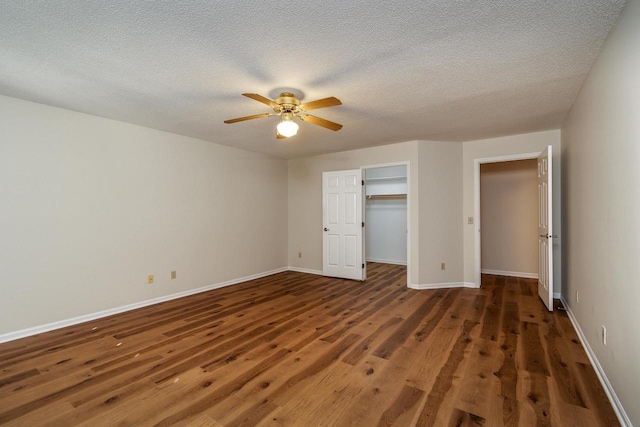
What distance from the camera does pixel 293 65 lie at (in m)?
2.25

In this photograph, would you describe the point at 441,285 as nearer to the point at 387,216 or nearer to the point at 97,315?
the point at 387,216

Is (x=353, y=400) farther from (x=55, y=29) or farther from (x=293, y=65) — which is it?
(x=55, y=29)

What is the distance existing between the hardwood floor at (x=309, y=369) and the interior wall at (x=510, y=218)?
1.81m

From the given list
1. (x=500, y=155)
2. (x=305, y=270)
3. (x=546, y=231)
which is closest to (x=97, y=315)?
(x=305, y=270)

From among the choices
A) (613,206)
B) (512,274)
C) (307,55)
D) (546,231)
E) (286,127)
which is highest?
(307,55)

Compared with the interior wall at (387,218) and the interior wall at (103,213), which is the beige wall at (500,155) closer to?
the interior wall at (387,218)

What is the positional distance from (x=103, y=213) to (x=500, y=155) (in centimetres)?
551

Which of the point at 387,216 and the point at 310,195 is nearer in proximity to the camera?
the point at 310,195

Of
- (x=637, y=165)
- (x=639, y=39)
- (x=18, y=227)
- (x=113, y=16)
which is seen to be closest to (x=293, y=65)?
(x=113, y=16)

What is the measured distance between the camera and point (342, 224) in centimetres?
545

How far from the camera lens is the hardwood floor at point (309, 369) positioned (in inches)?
69.2

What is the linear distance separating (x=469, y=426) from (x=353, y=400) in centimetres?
68

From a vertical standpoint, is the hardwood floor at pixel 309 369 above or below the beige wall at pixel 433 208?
below

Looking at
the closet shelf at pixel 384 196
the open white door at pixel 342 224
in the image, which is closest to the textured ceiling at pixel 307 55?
the open white door at pixel 342 224
